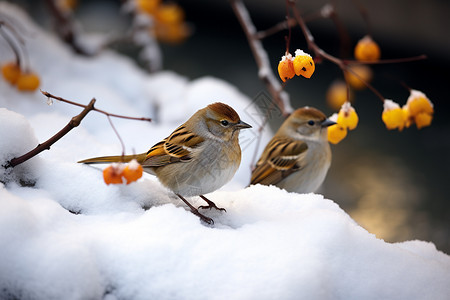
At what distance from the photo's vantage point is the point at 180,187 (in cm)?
100

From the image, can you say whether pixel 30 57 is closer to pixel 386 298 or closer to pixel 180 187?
pixel 180 187

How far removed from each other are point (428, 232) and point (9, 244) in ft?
5.47

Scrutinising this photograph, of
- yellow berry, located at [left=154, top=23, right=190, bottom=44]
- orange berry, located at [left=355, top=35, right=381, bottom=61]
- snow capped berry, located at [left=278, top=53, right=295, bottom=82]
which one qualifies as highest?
yellow berry, located at [left=154, top=23, right=190, bottom=44]

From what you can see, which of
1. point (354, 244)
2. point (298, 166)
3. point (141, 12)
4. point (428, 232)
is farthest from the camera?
point (141, 12)

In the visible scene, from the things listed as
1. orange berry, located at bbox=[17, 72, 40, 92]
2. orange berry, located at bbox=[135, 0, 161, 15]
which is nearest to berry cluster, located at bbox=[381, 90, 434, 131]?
orange berry, located at bbox=[17, 72, 40, 92]

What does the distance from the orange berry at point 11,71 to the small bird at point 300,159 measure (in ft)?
2.68

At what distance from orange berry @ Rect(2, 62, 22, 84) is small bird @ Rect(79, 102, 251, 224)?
0.65 meters

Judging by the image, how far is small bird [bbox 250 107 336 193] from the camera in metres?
1.48

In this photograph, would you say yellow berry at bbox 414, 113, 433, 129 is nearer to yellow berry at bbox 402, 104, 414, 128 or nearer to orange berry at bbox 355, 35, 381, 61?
yellow berry at bbox 402, 104, 414, 128

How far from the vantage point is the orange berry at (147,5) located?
6.45 ft

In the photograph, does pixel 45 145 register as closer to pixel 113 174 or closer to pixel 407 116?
pixel 113 174

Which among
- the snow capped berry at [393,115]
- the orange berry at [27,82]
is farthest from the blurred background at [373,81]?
the orange berry at [27,82]

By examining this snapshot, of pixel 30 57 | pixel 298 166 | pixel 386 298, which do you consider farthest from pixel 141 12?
pixel 386 298

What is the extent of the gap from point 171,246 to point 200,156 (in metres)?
0.27
